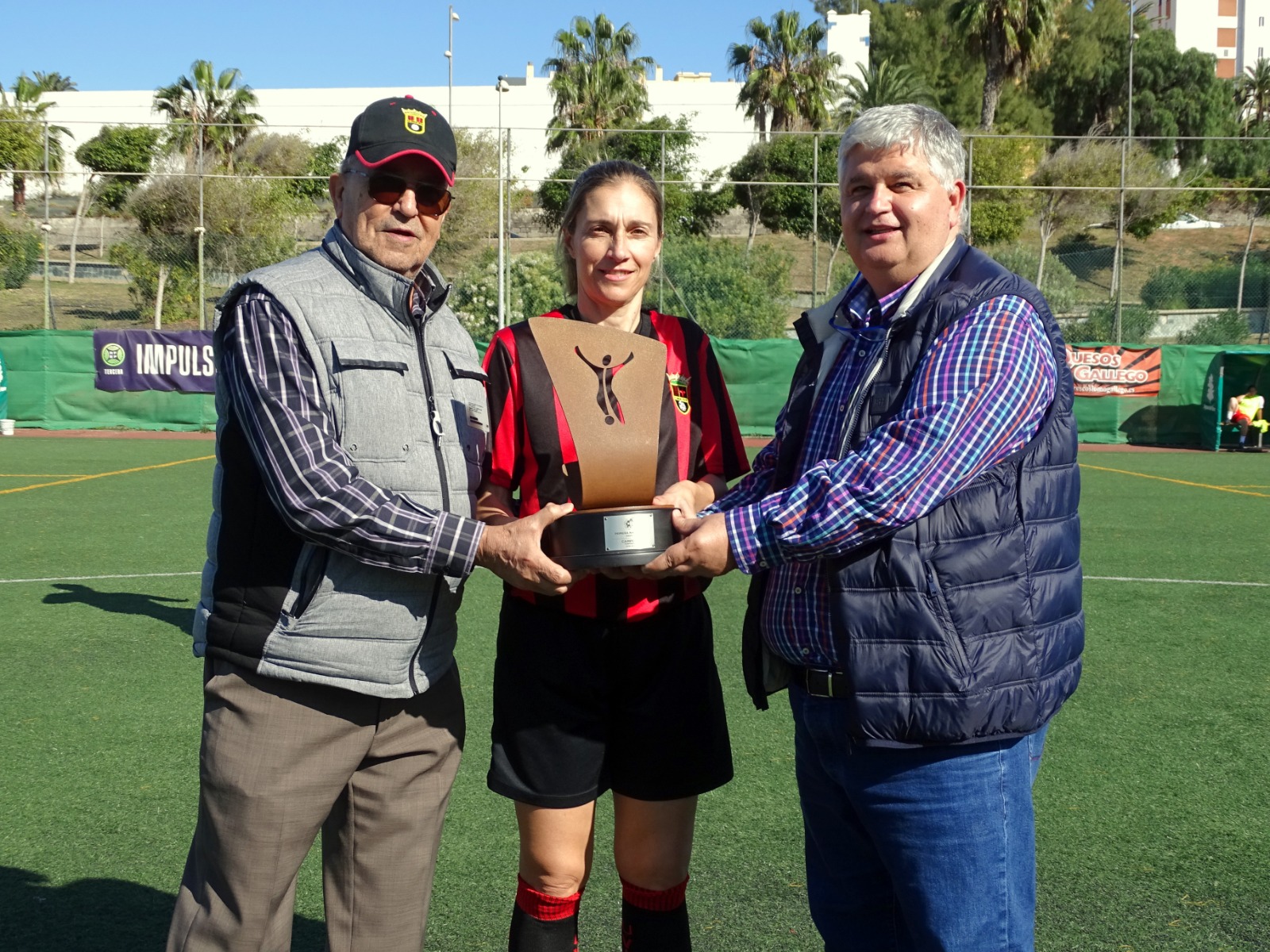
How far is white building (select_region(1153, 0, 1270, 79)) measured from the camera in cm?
8200

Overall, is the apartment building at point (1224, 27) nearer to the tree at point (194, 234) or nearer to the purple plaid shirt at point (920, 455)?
the tree at point (194, 234)

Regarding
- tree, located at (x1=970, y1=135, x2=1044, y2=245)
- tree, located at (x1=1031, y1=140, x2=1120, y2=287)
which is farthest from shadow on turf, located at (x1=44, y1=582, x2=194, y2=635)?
tree, located at (x1=970, y1=135, x2=1044, y2=245)

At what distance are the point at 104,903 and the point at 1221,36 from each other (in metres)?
98.1

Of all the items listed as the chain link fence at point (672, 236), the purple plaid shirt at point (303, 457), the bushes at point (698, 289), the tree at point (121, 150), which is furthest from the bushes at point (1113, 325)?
the tree at point (121, 150)

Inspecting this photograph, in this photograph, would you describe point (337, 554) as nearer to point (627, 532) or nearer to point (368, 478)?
point (368, 478)

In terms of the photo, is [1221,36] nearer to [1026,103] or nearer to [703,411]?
[1026,103]

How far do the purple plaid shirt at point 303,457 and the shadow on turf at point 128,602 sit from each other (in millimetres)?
4839

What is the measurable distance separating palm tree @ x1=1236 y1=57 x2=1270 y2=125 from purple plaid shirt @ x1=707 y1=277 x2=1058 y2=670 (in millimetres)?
73504

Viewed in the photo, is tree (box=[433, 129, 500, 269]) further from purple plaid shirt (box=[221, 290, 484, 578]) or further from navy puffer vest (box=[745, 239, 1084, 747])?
navy puffer vest (box=[745, 239, 1084, 747])

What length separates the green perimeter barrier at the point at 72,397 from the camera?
755 inches

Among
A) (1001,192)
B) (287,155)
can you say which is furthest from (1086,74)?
(287,155)

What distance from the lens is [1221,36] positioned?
8450 cm

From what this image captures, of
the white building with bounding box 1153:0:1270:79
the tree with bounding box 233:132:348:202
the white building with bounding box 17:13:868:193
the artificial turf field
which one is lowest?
the artificial turf field

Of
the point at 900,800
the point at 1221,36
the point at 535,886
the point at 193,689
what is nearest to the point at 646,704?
the point at 535,886
